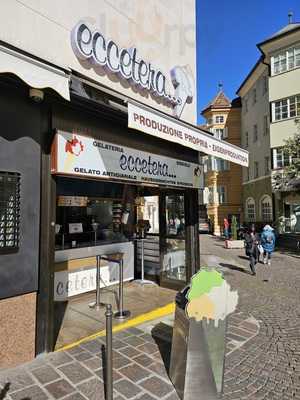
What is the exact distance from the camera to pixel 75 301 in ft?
20.0

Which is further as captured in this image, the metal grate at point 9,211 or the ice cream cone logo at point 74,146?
the ice cream cone logo at point 74,146

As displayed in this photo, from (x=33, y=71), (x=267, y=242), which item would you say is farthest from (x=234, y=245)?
(x=33, y=71)

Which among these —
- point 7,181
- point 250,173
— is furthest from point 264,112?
point 7,181

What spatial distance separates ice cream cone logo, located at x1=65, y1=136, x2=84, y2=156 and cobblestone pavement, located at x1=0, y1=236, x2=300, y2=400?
8.82 ft

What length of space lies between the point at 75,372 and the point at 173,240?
4.04m

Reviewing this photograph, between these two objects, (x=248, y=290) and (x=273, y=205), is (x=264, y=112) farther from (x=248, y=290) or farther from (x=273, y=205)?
(x=248, y=290)

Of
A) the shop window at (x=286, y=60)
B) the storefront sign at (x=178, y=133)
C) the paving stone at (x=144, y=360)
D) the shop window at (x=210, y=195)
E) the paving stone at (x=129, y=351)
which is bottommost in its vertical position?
the paving stone at (x=144, y=360)

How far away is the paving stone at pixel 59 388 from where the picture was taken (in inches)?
118

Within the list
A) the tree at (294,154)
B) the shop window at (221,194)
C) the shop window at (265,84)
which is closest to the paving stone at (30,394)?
the tree at (294,154)

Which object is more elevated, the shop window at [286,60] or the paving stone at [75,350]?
the shop window at [286,60]

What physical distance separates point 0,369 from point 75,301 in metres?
2.70

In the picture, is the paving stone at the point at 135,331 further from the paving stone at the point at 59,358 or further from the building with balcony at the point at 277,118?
the building with balcony at the point at 277,118

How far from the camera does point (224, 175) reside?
103ft

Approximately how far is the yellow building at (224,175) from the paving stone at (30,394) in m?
28.0
